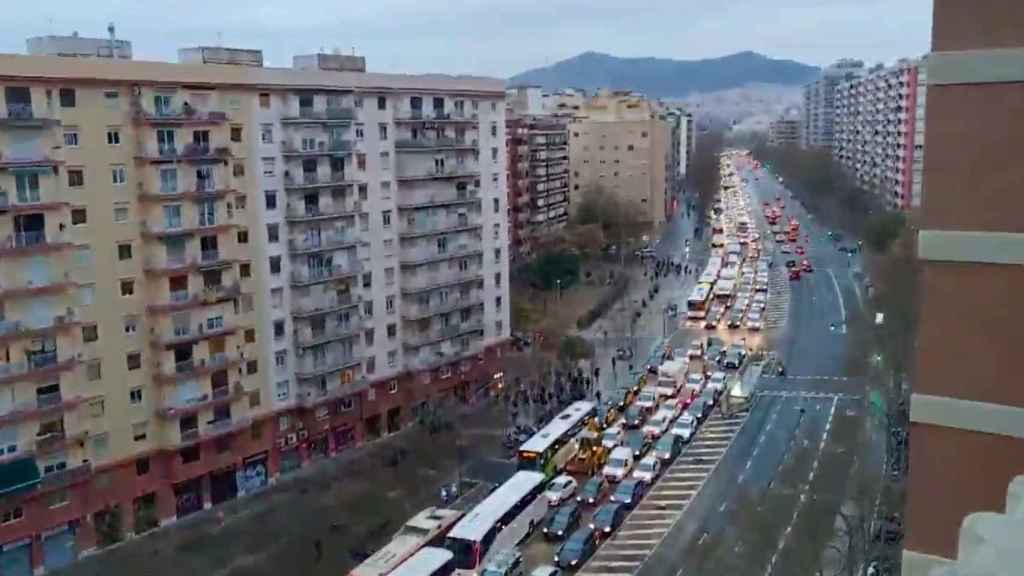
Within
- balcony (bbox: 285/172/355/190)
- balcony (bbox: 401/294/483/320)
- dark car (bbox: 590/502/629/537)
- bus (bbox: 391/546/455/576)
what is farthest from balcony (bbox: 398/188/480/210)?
bus (bbox: 391/546/455/576)

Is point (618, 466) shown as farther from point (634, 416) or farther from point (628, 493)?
point (634, 416)

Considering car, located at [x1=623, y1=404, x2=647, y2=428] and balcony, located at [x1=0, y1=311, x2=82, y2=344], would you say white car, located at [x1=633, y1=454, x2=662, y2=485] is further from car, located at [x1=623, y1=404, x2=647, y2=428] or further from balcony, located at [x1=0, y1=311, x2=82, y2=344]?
balcony, located at [x1=0, y1=311, x2=82, y2=344]

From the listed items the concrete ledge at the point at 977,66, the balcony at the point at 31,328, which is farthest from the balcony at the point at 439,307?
the concrete ledge at the point at 977,66

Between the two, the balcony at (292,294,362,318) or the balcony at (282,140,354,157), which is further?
the balcony at (292,294,362,318)

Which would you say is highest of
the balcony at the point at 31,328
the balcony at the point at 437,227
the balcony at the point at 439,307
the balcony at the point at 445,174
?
the balcony at the point at 445,174

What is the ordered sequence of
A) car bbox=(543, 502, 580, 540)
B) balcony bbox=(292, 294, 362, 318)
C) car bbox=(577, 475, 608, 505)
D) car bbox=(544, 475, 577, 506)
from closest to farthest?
car bbox=(543, 502, 580, 540) < car bbox=(544, 475, 577, 506) < car bbox=(577, 475, 608, 505) < balcony bbox=(292, 294, 362, 318)

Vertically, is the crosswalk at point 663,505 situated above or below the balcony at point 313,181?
below

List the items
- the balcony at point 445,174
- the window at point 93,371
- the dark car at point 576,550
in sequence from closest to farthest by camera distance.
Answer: the dark car at point 576,550 → the window at point 93,371 → the balcony at point 445,174

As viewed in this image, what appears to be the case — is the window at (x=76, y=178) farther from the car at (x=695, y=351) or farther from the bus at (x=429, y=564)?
the car at (x=695, y=351)
